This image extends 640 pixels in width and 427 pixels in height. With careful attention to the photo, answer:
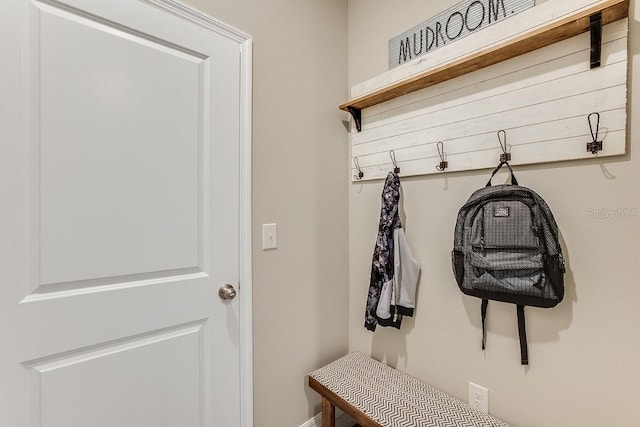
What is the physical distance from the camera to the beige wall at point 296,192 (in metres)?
1.40

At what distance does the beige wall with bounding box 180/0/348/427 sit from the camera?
1.40m

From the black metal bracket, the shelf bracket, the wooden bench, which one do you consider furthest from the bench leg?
the shelf bracket

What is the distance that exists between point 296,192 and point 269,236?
267mm

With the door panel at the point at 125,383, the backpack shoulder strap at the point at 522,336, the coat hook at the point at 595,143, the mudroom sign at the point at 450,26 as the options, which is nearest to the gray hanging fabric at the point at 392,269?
the backpack shoulder strap at the point at 522,336

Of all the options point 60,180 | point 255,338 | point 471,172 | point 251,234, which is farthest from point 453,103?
point 60,180

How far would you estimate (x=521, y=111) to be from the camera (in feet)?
3.76

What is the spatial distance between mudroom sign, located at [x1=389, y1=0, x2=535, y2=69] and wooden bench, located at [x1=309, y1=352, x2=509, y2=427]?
154 cm

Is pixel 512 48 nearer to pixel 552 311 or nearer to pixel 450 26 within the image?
pixel 450 26

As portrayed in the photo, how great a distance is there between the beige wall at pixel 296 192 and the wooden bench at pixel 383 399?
0.19 meters

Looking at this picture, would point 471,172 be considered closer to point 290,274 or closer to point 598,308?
point 598,308

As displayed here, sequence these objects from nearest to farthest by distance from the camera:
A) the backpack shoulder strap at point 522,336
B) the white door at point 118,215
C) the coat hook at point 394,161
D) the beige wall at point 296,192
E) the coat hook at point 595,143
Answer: the white door at point 118,215 → the coat hook at point 595,143 → the backpack shoulder strap at point 522,336 → the beige wall at point 296,192 → the coat hook at point 394,161

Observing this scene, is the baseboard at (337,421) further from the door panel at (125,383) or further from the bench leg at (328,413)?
the door panel at (125,383)

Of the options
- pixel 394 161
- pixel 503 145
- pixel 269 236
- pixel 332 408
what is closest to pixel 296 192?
pixel 269 236

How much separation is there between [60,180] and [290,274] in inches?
37.8
